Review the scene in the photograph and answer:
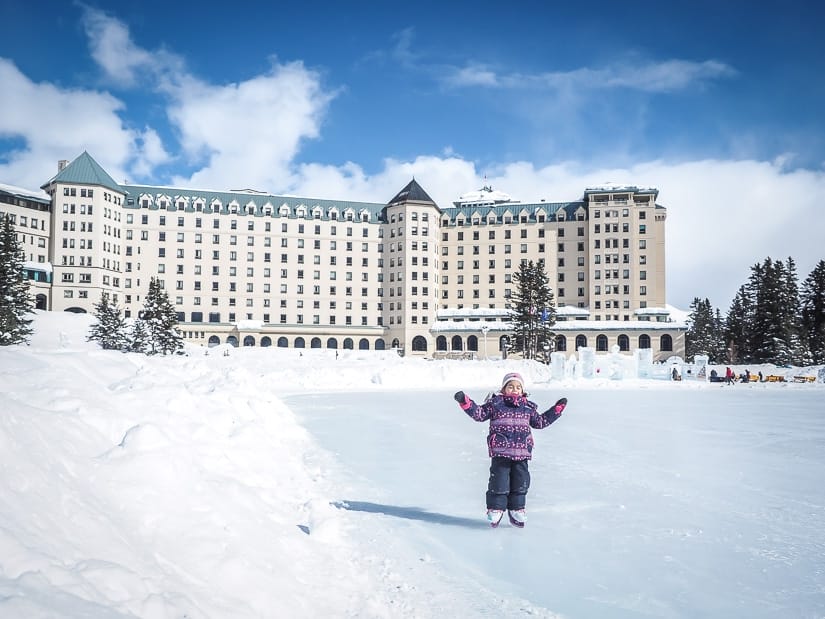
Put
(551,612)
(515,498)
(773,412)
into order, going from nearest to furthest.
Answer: (551,612), (515,498), (773,412)

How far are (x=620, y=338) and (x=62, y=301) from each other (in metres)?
74.7

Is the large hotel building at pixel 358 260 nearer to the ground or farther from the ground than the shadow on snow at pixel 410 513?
farther from the ground

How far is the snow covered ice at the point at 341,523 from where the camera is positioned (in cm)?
330

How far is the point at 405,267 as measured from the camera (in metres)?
84.9

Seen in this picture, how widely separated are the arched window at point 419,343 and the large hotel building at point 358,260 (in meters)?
0.30

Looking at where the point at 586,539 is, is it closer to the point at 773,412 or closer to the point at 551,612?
the point at 551,612

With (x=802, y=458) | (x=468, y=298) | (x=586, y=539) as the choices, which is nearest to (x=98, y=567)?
(x=586, y=539)

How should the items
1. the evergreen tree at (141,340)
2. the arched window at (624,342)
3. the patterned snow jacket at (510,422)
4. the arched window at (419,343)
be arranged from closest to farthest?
the patterned snow jacket at (510,422), the evergreen tree at (141,340), the arched window at (624,342), the arched window at (419,343)

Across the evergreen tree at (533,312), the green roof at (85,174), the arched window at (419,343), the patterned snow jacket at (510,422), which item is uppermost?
the green roof at (85,174)

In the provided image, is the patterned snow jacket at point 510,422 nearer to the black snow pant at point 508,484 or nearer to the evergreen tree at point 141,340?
the black snow pant at point 508,484

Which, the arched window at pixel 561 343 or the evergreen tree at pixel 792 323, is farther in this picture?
the arched window at pixel 561 343

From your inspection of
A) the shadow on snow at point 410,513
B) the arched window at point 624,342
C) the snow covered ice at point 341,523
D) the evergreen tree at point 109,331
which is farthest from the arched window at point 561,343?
the shadow on snow at point 410,513

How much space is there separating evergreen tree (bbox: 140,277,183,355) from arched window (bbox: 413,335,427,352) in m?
38.8

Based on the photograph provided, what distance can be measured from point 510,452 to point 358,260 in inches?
3278
